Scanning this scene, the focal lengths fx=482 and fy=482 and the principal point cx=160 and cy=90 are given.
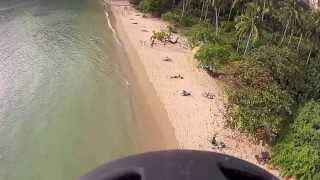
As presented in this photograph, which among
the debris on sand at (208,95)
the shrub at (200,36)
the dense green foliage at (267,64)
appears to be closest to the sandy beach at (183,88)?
the debris on sand at (208,95)

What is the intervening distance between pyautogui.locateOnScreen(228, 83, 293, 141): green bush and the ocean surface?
6.47 metres

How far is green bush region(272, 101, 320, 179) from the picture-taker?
25156 mm

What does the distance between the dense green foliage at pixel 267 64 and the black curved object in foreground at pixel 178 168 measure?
2167 cm

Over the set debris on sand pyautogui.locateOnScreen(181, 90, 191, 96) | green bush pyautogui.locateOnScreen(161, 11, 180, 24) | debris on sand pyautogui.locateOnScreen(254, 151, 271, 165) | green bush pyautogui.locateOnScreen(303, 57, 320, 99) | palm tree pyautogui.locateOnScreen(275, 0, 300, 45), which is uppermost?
palm tree pyautogui.locateOnScreen(275, 0, 300, 45)

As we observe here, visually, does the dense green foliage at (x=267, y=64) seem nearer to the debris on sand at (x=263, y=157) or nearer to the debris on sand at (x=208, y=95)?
the debris on sand at (x=263, y=157)

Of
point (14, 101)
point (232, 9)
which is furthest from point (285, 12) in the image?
point (14, 101)

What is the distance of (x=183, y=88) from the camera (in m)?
37.4

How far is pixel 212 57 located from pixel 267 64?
6373 millimetres

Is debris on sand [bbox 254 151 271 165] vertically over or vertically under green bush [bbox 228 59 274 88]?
under

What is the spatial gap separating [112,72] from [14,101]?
30.7 feet

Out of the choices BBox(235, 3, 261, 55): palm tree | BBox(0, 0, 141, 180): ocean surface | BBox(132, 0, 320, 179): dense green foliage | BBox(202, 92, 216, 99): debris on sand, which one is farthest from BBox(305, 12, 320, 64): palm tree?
BBox(0, 0, 141, 180): ocean surface

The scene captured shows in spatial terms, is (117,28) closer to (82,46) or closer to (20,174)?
(82,46)

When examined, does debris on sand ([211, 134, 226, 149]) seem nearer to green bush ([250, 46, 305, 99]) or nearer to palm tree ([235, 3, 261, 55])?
green bush ([250, 46, 305, 99])

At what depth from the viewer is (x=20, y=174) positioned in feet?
85.9
